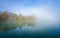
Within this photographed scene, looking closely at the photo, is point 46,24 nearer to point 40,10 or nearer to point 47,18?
point 47,18

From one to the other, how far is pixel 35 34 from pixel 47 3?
58 cm

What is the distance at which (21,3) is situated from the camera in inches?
84.3

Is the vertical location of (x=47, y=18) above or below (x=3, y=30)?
above

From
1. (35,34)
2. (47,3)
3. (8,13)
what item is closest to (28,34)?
(35,34)

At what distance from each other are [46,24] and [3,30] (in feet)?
2.48

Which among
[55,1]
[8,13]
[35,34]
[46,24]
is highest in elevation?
[55,1]

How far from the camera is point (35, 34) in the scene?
2.12 m

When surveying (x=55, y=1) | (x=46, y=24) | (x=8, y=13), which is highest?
(x=55, y=1)

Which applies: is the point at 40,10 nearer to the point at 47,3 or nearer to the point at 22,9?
the point at 47,3

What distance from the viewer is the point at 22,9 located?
2133mm

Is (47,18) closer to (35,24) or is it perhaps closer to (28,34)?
(35,24)

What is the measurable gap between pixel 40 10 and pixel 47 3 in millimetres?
175

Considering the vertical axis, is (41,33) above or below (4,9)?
below

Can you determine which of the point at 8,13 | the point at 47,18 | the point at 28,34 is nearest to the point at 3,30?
the point at 8,13
